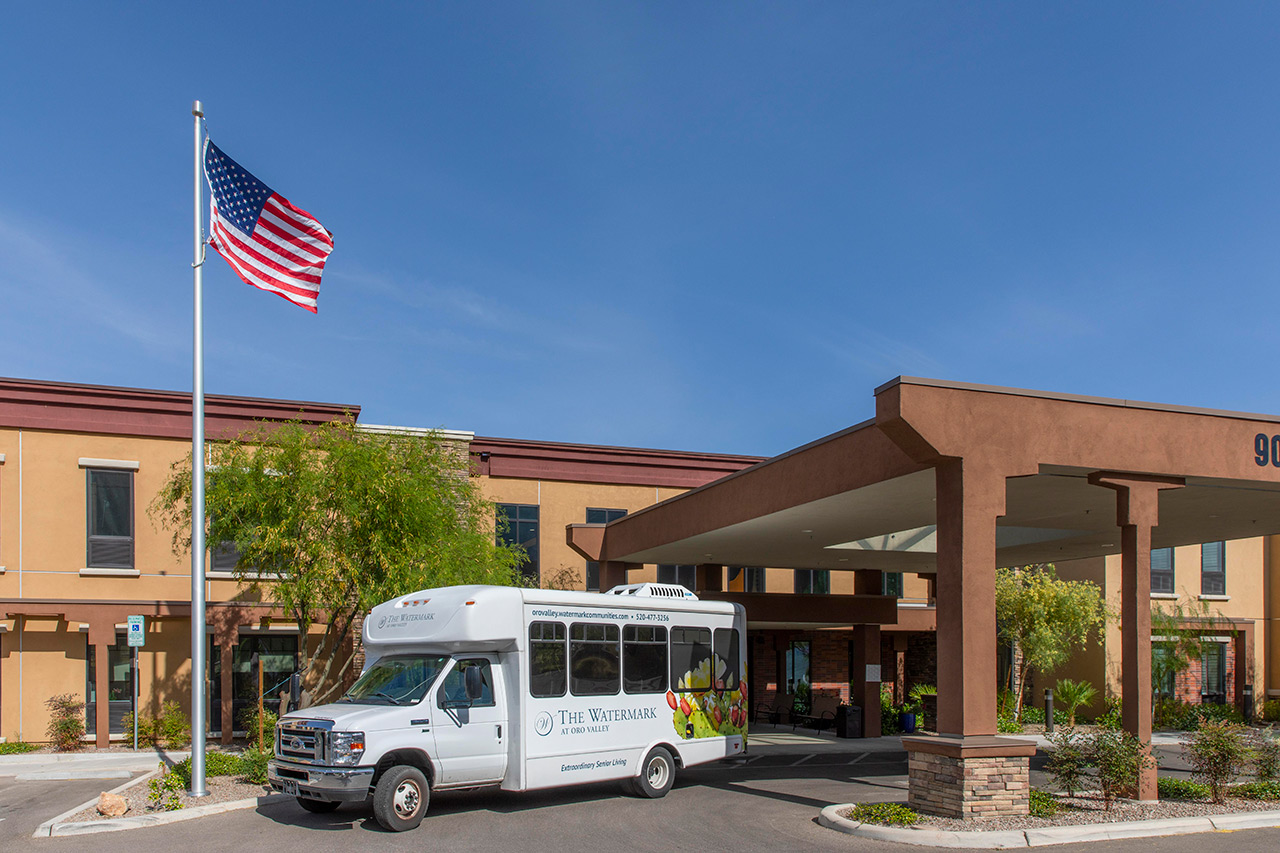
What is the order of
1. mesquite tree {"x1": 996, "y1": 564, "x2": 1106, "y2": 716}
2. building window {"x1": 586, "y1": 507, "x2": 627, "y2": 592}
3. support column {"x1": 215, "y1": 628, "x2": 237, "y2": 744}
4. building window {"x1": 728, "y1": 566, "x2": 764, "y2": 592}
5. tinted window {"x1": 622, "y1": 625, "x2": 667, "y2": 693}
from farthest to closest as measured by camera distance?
building window {"x1": 728, "y1": 566, "x2": 764, "y2": 592} < building window {"x1": 586, "y1": 507, "x2": 627, "y2": 592} < mesquite tree {"x1": 996, "y1": 564, "x2": 1106, "y2": 716} < support column {"x1": 215, "y1": 628, "x2": 237, "y2": 744} < tinted window {"x1": 622, "y1": 625, "x2": 667, "y2": 693}

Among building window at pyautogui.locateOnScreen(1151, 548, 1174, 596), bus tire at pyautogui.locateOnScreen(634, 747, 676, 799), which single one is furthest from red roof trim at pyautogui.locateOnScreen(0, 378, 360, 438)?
building window at pyautogui.locateOnScreen(1151, 548, 1174, 596)

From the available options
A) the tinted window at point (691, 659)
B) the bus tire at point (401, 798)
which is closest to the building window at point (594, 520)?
the tinted window at point (691, 659)

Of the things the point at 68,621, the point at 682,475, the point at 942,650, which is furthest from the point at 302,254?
the point at 682,475

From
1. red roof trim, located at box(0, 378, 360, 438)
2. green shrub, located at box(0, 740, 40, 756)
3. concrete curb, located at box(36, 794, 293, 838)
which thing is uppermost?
red roof trim, located at box(0, 378, 360, 438)

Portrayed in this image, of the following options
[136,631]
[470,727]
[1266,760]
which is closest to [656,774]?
[470,727]

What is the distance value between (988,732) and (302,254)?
A: 38.1 feet

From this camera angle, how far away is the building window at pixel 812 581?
3334 cm

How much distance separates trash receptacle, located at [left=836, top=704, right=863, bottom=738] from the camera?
90.6 feet

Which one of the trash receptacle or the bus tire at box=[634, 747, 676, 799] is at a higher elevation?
the bus tire at box=[634, 747, 676, 799]

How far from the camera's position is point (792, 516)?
18.9 meters

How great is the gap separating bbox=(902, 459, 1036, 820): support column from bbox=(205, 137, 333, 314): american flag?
959cm

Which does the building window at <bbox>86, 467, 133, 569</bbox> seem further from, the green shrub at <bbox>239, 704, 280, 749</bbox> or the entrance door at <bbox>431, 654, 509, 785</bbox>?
the entrance door at <bbox>431, 654, 509, 785</bbox>

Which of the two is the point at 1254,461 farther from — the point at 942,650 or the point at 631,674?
the point at 631,674

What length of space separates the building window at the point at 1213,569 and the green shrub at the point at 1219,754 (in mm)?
22056
